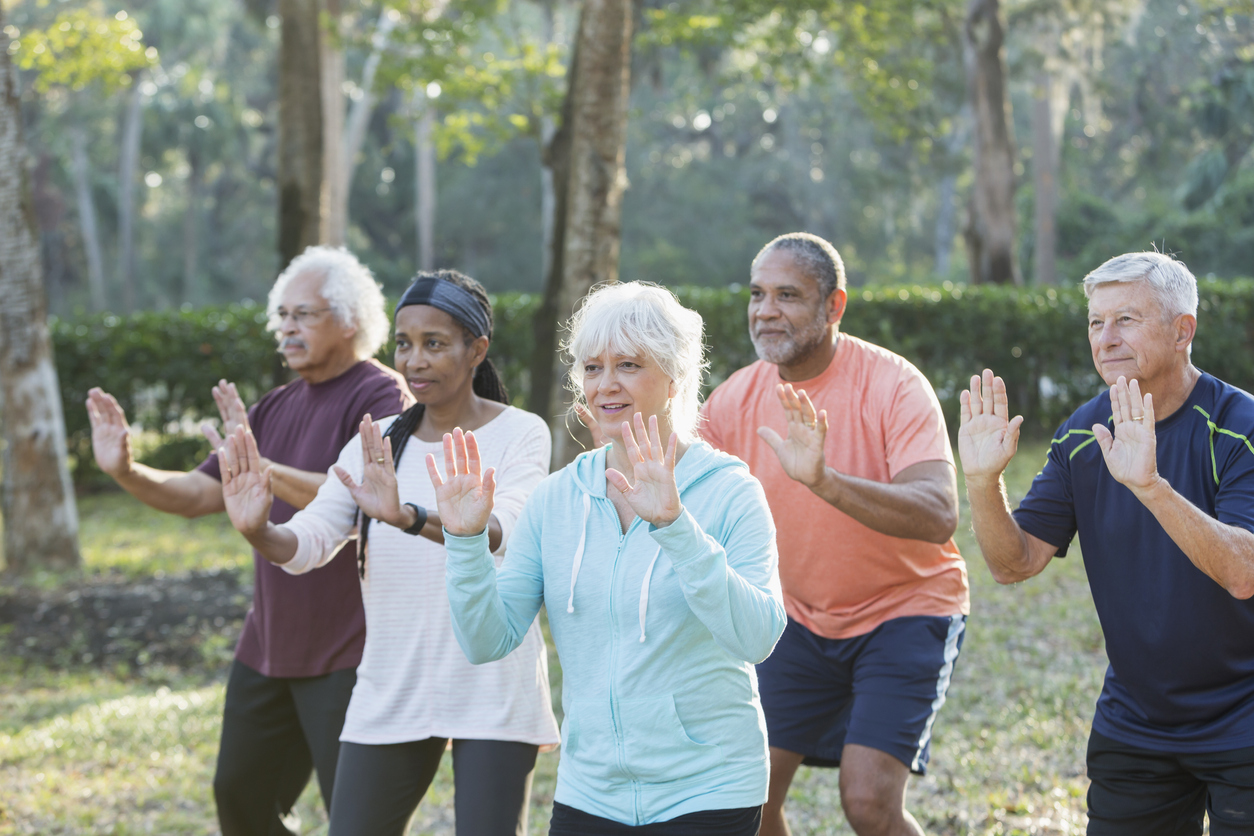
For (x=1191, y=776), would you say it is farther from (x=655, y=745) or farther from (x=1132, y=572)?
(x=655, y=745)

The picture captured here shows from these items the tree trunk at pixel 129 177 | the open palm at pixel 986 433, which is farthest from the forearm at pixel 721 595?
the tree trunk at pixel 129 177

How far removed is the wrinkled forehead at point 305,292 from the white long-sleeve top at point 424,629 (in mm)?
766

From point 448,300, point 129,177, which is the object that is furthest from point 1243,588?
point 129,177

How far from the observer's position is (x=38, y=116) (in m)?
47.4

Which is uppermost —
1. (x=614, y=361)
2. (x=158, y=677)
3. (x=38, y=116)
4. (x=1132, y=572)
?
(x=38, y=116)

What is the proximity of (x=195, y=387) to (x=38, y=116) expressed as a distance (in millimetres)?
39248

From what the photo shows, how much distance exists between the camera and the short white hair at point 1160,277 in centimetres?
306

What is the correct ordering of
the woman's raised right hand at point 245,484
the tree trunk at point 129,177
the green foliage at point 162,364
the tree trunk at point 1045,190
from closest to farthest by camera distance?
the woman's raised right hand at point 245,484
the green foliage at point 162,364
the tree trunk at point 1045,190
the tree trunk at point 129,177

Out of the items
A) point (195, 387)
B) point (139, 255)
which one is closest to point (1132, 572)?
point (195, 387)

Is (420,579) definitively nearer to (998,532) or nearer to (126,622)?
(998,532)

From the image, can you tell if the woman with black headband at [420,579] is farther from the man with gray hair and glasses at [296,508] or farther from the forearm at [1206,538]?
the forearm at [1206,538]

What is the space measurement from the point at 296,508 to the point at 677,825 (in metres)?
2.01

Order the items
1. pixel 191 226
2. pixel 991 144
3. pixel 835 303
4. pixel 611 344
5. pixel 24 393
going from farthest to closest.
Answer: pixel 191 226
pixel 991 144
pixel 24 393
pixel 835 303
pixel 611 344

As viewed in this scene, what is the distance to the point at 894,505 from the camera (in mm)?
3551
